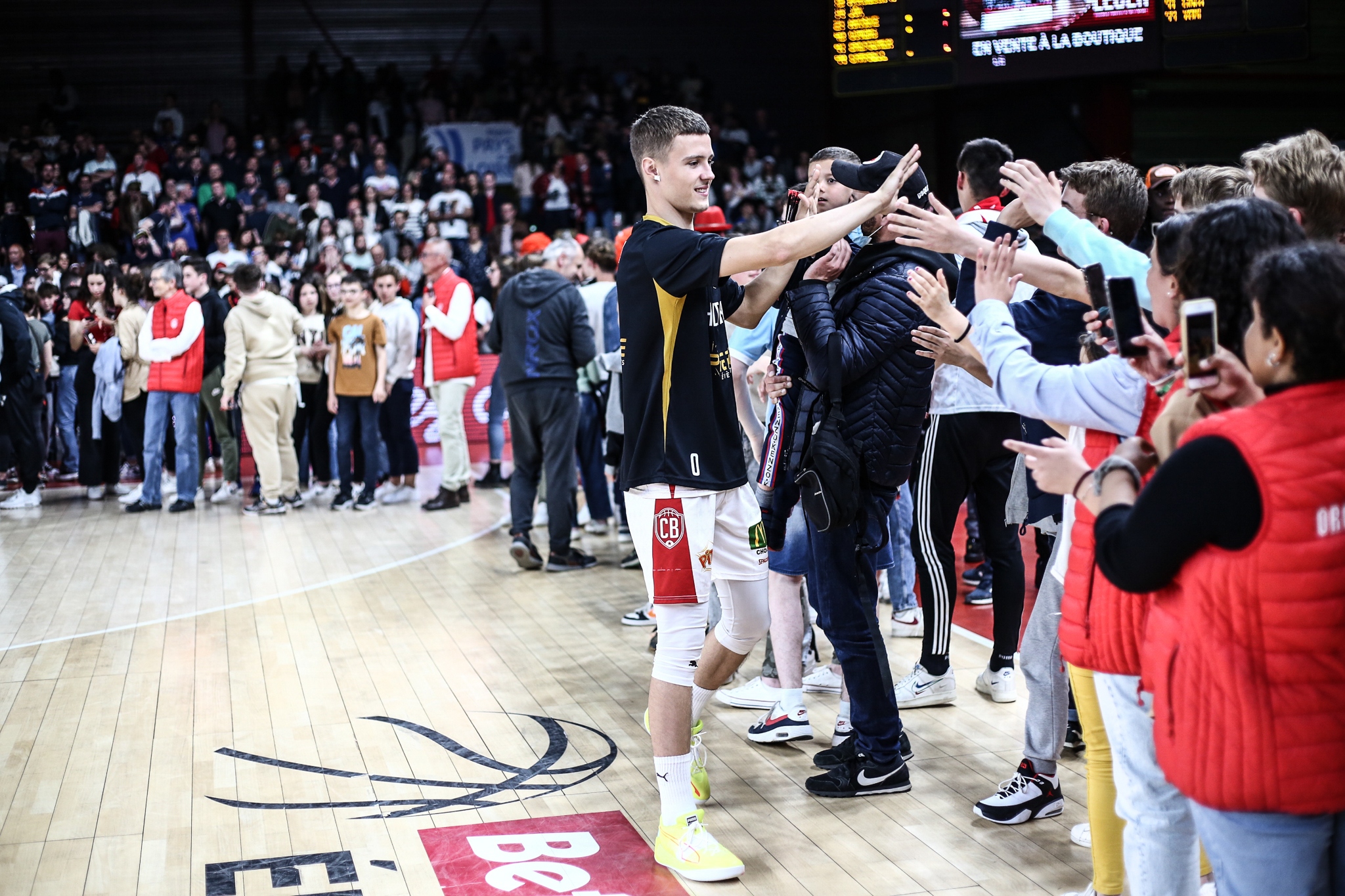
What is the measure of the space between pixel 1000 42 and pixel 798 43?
43.0ft

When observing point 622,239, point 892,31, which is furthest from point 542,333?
point 892,31

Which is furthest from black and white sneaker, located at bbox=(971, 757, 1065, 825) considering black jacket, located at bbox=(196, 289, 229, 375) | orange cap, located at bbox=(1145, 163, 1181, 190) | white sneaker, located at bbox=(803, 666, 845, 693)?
black jacket, located at bbox=(196, 289, 229, 375)

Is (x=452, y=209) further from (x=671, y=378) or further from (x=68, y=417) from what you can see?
(x=671, y=378)

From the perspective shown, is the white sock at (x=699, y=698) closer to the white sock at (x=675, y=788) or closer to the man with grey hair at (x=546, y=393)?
the white sock at (x=675, y=788)

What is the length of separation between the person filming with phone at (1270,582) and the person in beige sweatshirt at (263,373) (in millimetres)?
8006

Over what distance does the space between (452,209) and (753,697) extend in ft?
39.5

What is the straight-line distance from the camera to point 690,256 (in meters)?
3.06

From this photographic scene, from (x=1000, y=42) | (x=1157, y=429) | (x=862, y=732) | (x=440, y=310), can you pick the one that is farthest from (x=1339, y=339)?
(x=440, y=310)

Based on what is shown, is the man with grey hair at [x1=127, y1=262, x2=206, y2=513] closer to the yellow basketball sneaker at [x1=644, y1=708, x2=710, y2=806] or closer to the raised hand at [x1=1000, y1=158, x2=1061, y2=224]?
the yellow basketball sneaker at [x1=644, y1=708, x2=710, y2=806]

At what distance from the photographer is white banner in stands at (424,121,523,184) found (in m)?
17.9

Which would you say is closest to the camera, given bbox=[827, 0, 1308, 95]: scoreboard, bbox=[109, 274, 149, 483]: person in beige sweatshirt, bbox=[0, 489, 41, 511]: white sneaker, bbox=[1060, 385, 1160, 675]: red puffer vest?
bbox=[1060, 385, 1160, 675]: red puffer vest

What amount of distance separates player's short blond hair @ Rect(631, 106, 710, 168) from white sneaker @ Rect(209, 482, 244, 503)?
7266mm

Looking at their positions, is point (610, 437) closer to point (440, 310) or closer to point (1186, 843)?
point (440, 310)

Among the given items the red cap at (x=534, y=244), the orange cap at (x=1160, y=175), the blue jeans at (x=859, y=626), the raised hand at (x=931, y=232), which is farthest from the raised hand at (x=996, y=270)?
the red cap at (x=534, y=244)
